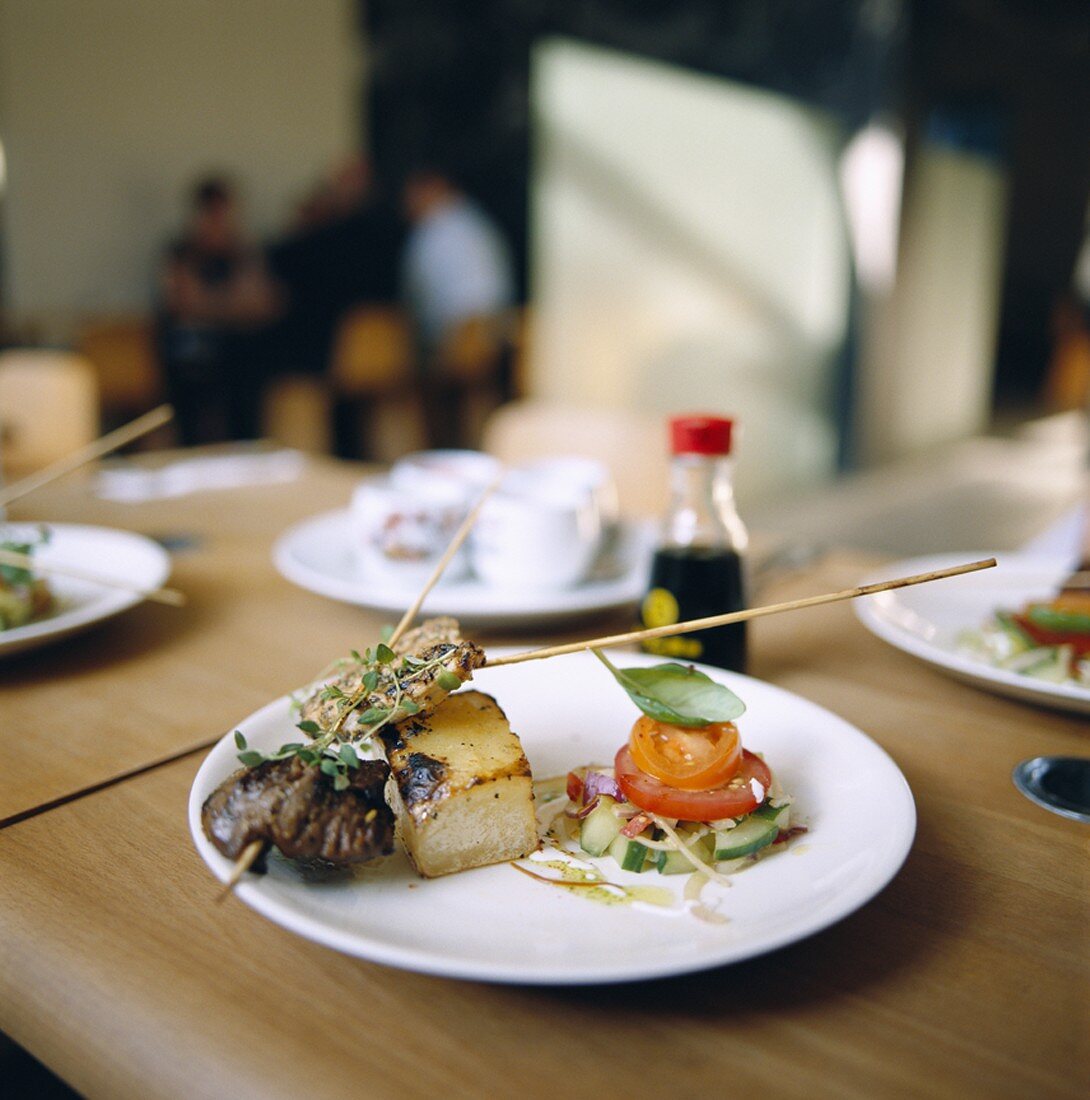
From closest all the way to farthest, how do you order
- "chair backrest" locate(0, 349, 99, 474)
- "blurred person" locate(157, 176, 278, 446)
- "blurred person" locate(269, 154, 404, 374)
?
1. "chair backrest" locate(0, 349, 99, 474)
2. "blurred person" locate(157, 176, 278, 446)
3. "blurred person" locate(269, 154, 404, 374)

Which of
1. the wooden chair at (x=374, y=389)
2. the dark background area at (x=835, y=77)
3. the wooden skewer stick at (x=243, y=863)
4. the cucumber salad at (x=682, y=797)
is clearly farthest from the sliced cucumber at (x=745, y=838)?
the wooden chair at (x=374, y=389)

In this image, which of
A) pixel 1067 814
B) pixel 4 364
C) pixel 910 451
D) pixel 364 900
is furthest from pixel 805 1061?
pixel 910 451

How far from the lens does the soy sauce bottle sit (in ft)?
3.14

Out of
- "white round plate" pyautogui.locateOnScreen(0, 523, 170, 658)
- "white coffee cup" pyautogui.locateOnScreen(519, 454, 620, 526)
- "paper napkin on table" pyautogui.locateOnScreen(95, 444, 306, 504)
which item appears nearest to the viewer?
"white round plate" pyautogui.locateOnScreen(0, 523, 170, 658)

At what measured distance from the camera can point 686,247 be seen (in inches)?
194

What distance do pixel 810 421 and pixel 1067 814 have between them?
15.9 feet

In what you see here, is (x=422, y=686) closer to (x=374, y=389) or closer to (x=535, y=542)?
(x=535, y=542)

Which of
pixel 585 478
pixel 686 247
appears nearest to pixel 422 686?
pixel 585 478

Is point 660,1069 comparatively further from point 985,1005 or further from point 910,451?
point 910,451

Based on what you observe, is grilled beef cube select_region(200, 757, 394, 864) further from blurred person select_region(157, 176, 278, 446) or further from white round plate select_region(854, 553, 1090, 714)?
blurred person select_region(157, 176, 278, 446)

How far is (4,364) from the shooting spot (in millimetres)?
2645

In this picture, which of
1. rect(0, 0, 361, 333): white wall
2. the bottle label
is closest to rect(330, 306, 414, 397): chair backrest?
rect(0, 0, 361, 333): white wall

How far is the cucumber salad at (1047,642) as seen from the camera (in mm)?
942

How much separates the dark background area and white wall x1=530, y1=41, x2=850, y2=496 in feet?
0.80
